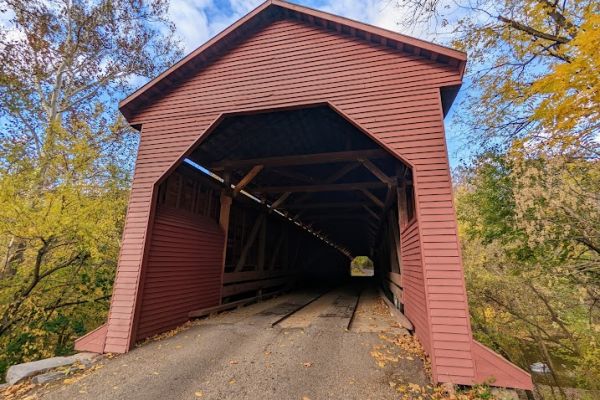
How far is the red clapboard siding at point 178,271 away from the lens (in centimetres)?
614

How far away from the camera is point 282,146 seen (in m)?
9.37

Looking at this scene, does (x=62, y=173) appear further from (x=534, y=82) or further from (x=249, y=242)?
(x=534, y=82)

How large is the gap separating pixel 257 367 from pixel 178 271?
3.49m

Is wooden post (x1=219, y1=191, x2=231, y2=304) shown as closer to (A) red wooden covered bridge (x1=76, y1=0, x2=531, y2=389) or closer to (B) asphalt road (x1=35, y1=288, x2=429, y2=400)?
(A) red wooden covered bridge (x1=76, y1=0, x2=531, y2=389)

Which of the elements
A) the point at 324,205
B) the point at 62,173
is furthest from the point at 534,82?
the point at 62,173

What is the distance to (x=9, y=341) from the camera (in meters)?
7.80

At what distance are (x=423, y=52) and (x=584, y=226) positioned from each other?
4690 mm

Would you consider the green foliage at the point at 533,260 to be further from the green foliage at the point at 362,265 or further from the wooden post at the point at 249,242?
the green foliage at the point at 362,265

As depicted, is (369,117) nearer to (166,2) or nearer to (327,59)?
(327,59)

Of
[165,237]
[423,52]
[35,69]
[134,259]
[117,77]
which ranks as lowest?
[134,259]

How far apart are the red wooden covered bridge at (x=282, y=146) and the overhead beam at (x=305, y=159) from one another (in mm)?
39

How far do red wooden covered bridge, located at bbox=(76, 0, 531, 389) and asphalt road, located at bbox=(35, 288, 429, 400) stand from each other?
0.73 metres

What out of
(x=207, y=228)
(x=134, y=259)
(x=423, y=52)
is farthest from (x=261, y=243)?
(x=423, y=52)

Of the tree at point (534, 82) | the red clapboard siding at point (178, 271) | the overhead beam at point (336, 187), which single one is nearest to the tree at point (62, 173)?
the red clapboard siding at point (178, 271)
